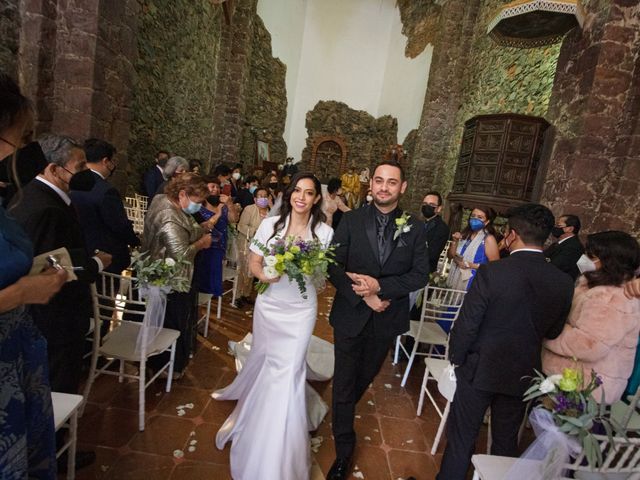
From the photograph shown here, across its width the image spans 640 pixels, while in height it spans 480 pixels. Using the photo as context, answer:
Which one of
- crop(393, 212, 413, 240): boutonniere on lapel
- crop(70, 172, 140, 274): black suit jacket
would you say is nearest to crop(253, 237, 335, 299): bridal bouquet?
crop(393, 212, 413, 240): boutonniere on lapel

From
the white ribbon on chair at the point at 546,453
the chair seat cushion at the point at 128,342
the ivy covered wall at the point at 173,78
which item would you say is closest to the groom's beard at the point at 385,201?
the white ribbon on chair at the point at 546,453

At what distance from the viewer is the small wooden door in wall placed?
18.9 meters

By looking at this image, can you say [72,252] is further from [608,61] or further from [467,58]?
[467,58]

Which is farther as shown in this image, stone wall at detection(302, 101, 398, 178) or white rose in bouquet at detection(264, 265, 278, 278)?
stone wall at detection(302, 101, 398, 178)

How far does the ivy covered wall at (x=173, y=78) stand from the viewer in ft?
24.2

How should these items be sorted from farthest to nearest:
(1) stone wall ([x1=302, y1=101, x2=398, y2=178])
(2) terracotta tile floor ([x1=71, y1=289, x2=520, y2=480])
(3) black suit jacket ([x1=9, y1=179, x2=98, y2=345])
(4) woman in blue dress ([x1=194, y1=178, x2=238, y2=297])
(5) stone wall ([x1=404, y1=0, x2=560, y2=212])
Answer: (1) stone wall ([x1=302, y1=101, x2=398, y2=178])
(5) stone wall ([x1=404, y1=0, x2=560, y2=212])
(4) woman in blue dress ([x1=194, y1=178, x2=238, y2=297])
(2) terracotta tile floor ([x1=71, y1=289, x2=520, y2=480])
(3) black suit jacket ([x1=9, y1=179, x2=98, y2=345])

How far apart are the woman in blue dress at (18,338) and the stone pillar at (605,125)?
6.34 metres

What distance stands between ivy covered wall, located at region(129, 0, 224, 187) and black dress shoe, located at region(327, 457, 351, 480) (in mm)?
7184

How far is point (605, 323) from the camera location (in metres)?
1.87

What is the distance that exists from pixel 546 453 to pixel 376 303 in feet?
3.42

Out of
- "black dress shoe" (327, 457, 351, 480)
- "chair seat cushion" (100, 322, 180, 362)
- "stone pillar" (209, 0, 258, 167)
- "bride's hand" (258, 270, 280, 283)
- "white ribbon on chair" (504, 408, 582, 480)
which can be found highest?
"stone pillar" (209, 0, 258, 167)

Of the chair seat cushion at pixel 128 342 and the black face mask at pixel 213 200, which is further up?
the black face mask at pixel 213 200

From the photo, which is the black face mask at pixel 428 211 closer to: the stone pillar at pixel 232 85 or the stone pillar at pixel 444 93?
the stone pillar at pixel 444 93

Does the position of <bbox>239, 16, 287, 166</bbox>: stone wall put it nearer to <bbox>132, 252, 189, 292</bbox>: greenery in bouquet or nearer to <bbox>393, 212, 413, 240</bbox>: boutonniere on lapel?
<bbox>132, 252, 189, 292</bbox>: greenery in bouquet
